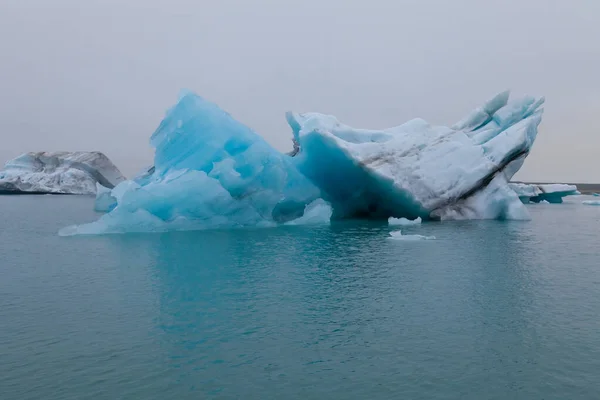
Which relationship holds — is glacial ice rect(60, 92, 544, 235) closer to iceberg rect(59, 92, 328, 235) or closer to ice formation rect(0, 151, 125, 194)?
iceberg rect(59, 92, 328, 235)

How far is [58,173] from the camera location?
46531 millimetres

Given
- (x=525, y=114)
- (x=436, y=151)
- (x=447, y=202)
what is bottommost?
(x=447, y=202)

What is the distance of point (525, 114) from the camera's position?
1820 centimetres

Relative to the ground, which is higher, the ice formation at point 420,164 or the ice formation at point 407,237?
the ice formation at point 420,164

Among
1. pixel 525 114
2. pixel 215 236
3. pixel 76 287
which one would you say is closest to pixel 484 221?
pixel 525 114

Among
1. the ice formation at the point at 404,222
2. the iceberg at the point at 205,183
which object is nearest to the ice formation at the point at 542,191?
the ice formation at the point at 404,222

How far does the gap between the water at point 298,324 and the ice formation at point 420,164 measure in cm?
554

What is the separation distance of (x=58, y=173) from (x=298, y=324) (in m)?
47.1

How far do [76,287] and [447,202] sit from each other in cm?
1228

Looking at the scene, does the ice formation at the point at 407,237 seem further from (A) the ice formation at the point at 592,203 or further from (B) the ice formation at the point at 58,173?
(B) the ice formation at the point at 58,173

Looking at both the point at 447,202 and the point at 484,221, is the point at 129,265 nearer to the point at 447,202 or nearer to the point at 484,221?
the point at 447,202

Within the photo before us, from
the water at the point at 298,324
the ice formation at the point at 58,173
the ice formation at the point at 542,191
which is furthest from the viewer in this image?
the ice formation at the point at 58,173

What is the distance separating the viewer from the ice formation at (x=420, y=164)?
597 inches

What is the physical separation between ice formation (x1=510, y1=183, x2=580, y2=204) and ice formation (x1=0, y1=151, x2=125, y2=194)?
35501 millimetres
